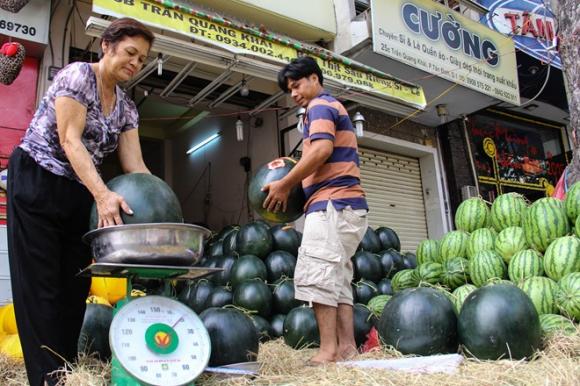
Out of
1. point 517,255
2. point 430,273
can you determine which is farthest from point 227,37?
point 517,255

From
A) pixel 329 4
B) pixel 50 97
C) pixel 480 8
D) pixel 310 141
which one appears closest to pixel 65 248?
pixel 50 97

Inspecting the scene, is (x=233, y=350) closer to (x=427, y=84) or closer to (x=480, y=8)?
(x=427, y=84)

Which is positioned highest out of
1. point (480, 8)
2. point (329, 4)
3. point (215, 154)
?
point (480, 8)

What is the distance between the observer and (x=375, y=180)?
9.27 m

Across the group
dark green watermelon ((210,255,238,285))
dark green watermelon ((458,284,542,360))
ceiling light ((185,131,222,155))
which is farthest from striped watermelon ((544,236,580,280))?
ceiling light ((185,131,222,155))

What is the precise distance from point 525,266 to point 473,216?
3.79 feet

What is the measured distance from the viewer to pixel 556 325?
3252mm

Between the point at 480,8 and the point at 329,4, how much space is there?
4061 millimetres

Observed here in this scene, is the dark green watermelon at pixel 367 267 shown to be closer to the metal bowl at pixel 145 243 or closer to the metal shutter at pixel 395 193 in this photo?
the metal shutter at pixel 395 193

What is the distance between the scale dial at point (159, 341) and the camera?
78.3 inches

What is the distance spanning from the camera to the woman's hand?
2150 mm

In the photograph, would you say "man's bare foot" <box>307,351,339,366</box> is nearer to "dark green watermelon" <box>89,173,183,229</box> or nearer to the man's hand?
the man's hand

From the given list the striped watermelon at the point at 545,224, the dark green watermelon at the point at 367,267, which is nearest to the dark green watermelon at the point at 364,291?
the dark green watermelon at the point at 367,267

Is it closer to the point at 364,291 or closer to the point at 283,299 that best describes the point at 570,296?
the point at 364,291
